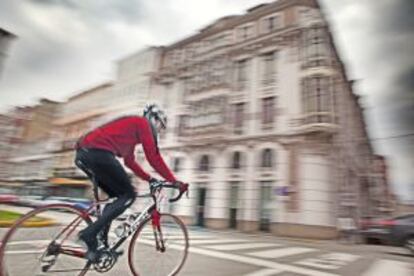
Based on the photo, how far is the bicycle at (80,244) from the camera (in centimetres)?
304

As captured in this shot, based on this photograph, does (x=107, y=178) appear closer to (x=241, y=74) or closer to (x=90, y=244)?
(x=90, y=244)

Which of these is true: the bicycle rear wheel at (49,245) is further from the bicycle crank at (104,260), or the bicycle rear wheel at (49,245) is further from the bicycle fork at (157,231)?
the bicycle fork at (157,231)

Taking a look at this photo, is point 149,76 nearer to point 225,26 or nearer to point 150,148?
point 225,26

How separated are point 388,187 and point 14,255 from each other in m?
66.0

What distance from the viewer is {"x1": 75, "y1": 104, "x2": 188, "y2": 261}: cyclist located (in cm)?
331

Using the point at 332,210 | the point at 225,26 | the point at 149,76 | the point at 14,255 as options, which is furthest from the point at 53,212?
the point at 149,76

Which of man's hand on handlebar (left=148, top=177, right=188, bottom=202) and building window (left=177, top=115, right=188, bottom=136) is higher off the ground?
building window (left=177, top=115, right=188, bottom=136)

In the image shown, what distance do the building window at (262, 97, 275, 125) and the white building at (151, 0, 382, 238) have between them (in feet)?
0.25

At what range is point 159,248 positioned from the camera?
3844 mm

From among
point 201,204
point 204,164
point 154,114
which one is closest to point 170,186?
point 154,114

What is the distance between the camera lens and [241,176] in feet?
81.6

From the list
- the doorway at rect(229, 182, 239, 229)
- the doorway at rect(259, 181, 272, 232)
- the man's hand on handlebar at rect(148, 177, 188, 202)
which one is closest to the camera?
the man's hand on handlebar at rect(148, 177, 188, 202)

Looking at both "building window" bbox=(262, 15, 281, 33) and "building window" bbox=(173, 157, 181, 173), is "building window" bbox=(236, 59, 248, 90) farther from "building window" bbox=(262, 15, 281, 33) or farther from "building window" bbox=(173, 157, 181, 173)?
"building window" bbox=(173, 157, 181, 173)

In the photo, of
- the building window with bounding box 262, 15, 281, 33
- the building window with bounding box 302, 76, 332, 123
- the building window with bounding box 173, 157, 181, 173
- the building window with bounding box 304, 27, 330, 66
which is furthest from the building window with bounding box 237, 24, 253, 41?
the building window with bounding box 173, 157, 181, 173
